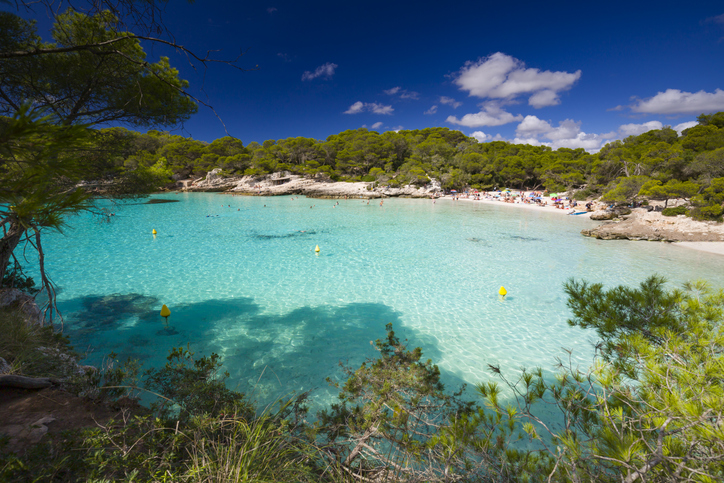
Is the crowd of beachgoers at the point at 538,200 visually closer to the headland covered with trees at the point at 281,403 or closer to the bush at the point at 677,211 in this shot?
the bush at the point at 677,211

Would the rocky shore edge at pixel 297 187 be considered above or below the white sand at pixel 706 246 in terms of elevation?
above

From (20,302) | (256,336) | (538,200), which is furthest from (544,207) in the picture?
A: (20,302)

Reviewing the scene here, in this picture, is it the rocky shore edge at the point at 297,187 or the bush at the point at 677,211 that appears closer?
the bush at the point at 677,211

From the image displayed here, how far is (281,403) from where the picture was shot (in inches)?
138

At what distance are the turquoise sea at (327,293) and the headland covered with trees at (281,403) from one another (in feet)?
2.11

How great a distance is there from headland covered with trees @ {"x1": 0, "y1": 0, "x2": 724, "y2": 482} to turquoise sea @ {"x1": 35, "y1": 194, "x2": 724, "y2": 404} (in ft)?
2.11

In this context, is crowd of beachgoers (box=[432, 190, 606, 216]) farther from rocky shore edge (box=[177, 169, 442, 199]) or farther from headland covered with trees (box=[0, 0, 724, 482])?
headland covered with trees (box=[0, 0, 724, 482])

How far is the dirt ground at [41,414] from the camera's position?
6.40 feet

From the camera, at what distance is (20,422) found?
2.13 metres

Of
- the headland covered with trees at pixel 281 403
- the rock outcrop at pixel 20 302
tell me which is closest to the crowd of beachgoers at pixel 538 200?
the headland covered with trees at pixel 281 403

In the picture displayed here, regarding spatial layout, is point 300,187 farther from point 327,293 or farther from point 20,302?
point 20,302

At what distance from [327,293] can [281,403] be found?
15.5ft

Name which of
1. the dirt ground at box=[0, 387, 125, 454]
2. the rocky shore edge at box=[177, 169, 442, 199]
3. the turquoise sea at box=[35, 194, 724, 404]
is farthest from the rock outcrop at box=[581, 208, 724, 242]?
the rocky shore edge at box=[177, 169, 442, 199]

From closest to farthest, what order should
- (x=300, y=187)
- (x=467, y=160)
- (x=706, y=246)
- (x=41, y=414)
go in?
(x=41, y=414)
(x=706, y=246)
(x=300, y=187)
(x=467, y=160)
